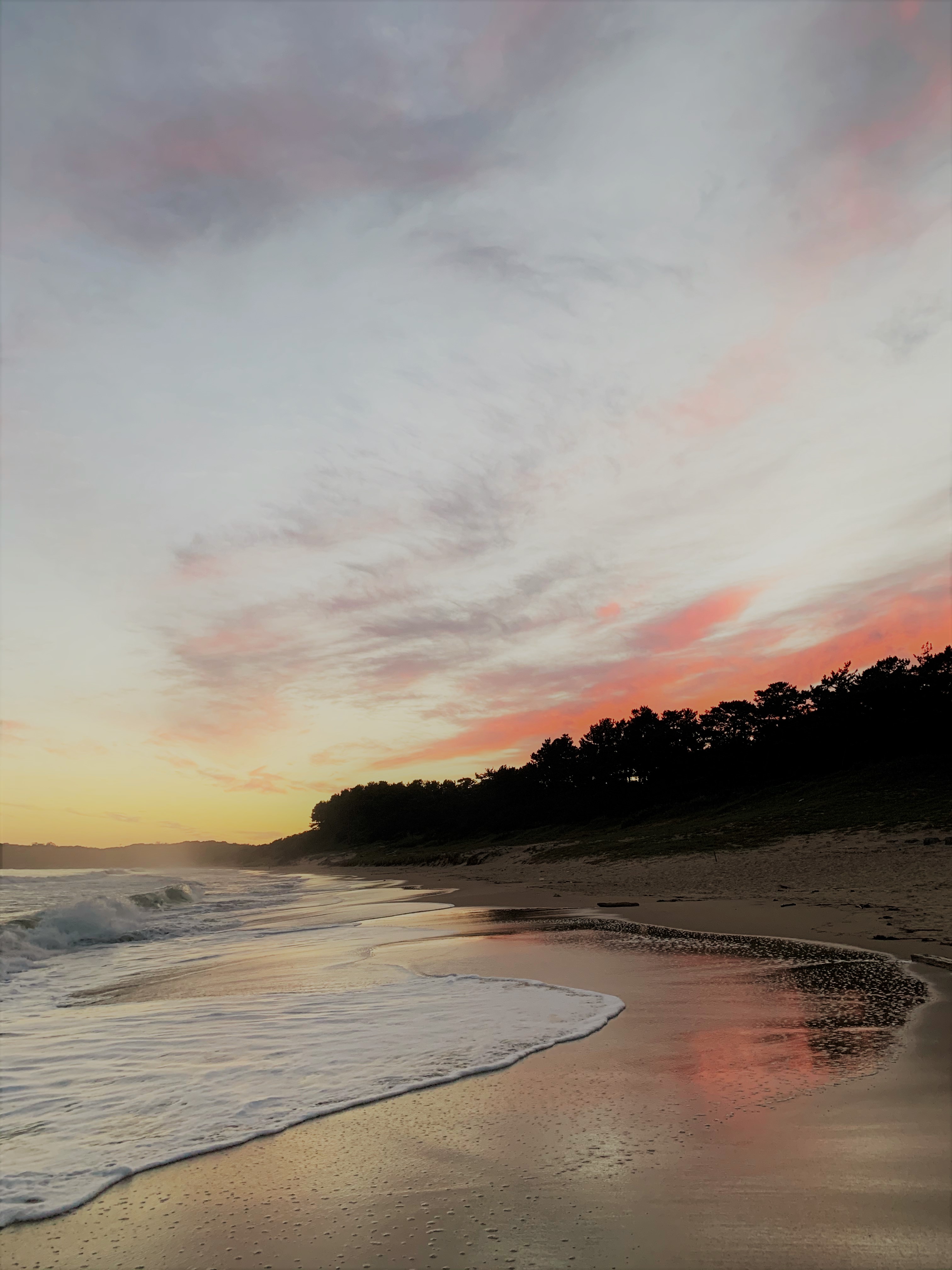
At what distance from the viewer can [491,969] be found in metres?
12.3

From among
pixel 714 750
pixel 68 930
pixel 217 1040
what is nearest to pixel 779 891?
pixel 217 1040

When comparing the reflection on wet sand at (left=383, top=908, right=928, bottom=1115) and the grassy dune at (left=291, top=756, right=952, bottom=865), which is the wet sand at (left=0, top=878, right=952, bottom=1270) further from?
the grassy dune at (left=291, top=756, right=952, bottom=865)

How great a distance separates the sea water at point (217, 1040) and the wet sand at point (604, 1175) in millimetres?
442

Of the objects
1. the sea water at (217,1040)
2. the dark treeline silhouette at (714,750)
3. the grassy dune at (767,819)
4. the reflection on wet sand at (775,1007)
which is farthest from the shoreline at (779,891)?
the dark treeline silhouette at (714,750)

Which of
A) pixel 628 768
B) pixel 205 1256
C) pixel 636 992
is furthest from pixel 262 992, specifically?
pixel 628 768

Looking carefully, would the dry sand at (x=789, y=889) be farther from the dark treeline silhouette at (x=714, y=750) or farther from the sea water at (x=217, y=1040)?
the dark treeline silhouette at (x=714, y=750)

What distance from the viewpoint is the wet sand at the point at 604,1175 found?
371 centimetres

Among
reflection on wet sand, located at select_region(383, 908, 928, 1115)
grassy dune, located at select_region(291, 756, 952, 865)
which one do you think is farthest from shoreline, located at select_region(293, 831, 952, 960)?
grassy dune, located at select_region(291, 756, 952, 865)

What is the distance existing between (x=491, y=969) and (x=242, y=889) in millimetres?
44656

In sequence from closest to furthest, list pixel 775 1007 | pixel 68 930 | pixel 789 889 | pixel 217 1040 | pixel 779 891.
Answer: pixel 217 1040 → pixel 775 1007 → pixel 68 930 → pixel 779 891 → pixel 789 889

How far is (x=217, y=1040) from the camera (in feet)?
27.4

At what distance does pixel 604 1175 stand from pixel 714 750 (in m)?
77.1

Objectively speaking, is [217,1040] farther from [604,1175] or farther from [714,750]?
[714,750]

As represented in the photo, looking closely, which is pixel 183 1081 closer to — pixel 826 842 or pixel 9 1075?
pixel 9 1075
